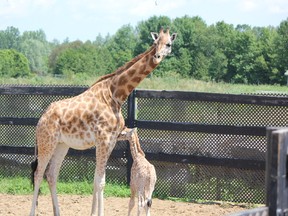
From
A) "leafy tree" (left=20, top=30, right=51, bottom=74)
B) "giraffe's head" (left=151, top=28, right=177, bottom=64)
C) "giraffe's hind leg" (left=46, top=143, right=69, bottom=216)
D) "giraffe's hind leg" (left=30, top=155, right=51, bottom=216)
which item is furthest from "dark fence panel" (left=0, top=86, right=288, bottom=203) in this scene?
"leafy tree" (left=20, top=30, right=51, bottom=74)

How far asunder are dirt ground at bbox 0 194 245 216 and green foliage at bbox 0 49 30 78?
5603 centimetres

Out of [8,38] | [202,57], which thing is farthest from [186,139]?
[8,38]

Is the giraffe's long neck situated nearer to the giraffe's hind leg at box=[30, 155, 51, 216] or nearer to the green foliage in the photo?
the giraffe's hind leg at box=[30, 155, 51, 216]

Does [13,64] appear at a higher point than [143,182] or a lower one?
lower

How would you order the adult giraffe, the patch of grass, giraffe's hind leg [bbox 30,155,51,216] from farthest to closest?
1. the patch of grass
2. giraffe's hind leg [bbox 30,155,51,216]
3. the adult giraffe

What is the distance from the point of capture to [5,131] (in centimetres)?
1011

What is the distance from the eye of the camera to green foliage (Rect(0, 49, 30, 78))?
2628 inches

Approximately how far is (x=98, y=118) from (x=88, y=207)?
1998mm

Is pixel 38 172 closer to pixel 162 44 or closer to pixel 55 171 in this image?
pixel 55 171

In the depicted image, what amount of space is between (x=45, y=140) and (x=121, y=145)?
99.8 inches

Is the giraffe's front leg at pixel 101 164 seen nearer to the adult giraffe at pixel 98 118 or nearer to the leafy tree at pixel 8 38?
the adult giraffe at pixel 98 118

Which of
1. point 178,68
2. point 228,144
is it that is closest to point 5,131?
point 228,144

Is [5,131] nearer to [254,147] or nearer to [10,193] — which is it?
Result: [10,193]

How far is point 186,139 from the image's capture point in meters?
9.44
